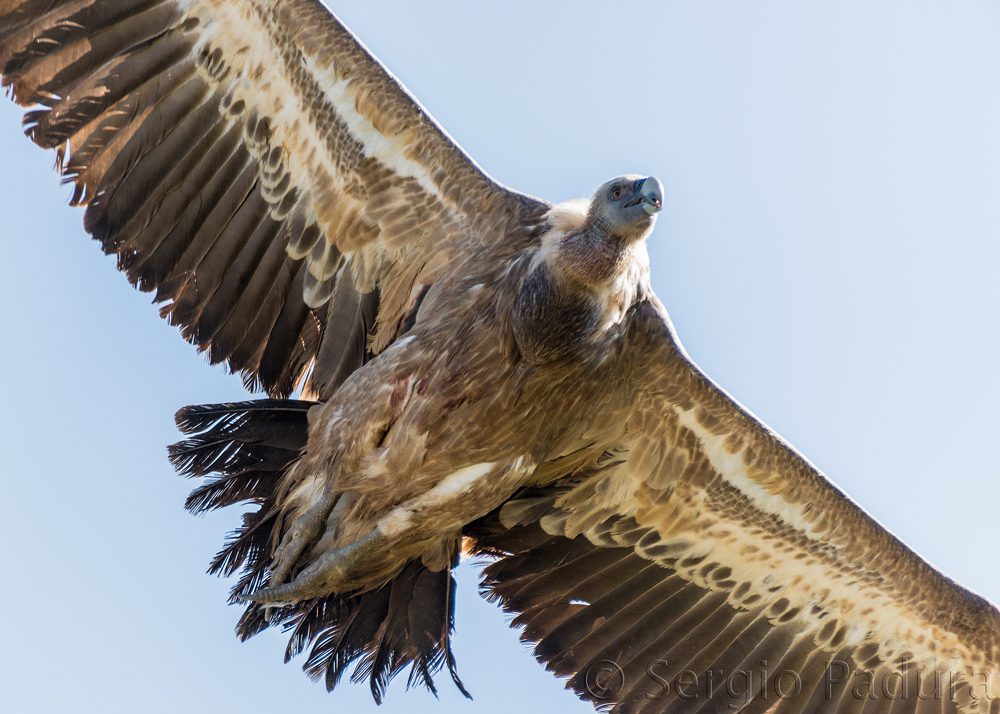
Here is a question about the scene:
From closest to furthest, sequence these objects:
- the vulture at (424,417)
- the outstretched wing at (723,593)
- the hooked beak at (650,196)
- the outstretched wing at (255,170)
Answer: the hooked beak at (650,196) → the vulture at (424,417) → the outstretched wing at (255,170) → the outstretched wing at (723,593)

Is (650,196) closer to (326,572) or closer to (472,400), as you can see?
(472,400)

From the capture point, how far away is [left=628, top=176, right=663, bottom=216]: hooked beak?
8.16 m

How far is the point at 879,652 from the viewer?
986 cm

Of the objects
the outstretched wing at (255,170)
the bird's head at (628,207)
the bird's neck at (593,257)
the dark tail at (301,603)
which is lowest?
the dark tail at (301,603)

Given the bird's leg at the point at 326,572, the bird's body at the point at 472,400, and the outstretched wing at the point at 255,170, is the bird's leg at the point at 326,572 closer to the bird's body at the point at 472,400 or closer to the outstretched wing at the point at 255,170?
the bird's body at the point at 472,400

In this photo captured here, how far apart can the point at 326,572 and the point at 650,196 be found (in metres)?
2.71

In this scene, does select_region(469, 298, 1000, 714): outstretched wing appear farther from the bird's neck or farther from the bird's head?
the bird's head

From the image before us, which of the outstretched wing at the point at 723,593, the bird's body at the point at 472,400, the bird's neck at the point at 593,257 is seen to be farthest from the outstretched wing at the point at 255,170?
the outstretched wing at the point at 723,593

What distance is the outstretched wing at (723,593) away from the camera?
941 centimetres

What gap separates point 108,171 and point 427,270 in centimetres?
189

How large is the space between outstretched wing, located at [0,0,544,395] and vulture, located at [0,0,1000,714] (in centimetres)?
2

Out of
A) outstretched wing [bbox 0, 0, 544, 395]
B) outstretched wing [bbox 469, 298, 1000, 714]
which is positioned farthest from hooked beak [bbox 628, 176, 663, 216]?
outstretched wing [bbox 469, 298, 1000, 714]

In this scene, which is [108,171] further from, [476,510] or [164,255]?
[476,510]

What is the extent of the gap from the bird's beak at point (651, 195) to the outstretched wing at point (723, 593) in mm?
1517
